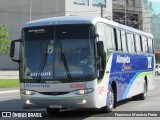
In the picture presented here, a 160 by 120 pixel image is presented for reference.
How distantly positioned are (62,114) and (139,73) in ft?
20.2

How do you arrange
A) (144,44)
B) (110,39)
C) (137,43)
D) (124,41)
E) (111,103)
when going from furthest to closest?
(144,44), (137,43), (124,41), (110,39), (111,103)

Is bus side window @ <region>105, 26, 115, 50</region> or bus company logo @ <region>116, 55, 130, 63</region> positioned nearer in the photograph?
bus side window @ <region>105, 26, 115, 50</region>

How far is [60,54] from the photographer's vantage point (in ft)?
43.1

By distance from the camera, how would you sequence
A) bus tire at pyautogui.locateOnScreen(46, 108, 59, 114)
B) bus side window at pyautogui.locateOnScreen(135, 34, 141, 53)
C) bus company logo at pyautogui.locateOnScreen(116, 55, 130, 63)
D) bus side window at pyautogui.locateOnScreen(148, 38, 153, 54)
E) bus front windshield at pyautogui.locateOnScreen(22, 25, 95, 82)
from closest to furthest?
bus front windshield at pyautogui.locateOnScreen(22, 25, 95, 82) < bus tire at pyautogui.locateOnScreen(46, 108, 59, 114) < bus company logo at pyautogui.locateOnScreen(116, 55, 130, 63) < bus side window at pyautogui.locateOnScreen(135, 34, 141, 53) < bus side window at pyautogui.locateOnScreen(148, 38, 153, 54)

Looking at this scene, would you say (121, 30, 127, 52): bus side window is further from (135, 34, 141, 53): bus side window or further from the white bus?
the white bus

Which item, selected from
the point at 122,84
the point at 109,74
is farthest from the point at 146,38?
the point at 109,74

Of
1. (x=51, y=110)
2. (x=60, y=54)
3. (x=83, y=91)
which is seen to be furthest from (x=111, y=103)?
(x=60, y=54)

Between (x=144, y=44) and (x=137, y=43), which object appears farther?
(x=144, y=44)

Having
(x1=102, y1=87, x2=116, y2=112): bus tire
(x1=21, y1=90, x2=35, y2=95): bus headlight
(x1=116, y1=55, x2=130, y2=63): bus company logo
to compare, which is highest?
(x1=116, y1=55, x2=130, y2=63): bus company logo

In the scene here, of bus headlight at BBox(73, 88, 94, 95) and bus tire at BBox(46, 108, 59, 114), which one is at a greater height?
bus headlight at BBox(73, 88, 94, 95)

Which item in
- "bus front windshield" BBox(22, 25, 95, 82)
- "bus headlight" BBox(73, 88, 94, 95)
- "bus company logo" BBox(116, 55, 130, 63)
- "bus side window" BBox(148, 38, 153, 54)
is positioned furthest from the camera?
"bus side window" BBox(148, 38, 153, 54)

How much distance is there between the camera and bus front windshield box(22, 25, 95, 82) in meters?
13.0

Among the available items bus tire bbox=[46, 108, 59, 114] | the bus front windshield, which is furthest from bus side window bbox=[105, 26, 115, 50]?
bus tire bbox=[46, 108, 59, 114]

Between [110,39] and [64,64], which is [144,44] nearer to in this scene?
[110,39]
